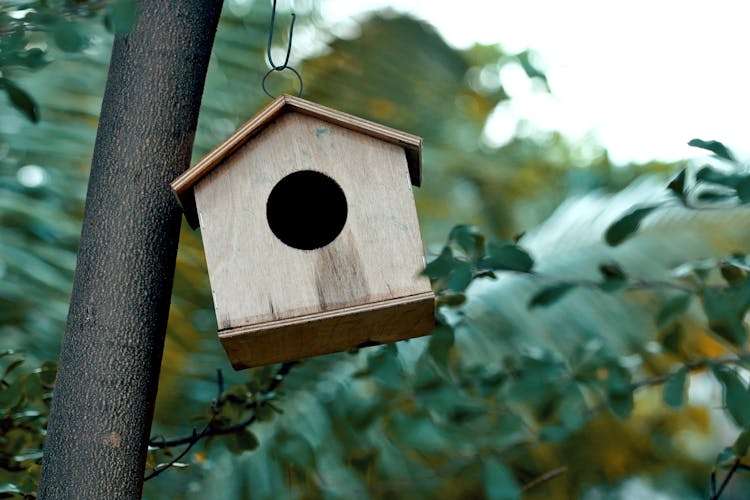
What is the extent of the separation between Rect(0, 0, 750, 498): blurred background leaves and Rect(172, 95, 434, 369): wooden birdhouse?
0.24 feet

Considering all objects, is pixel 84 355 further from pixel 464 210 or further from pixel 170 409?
pixel 464 210

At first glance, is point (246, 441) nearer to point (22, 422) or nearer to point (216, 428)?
point (216, 428)

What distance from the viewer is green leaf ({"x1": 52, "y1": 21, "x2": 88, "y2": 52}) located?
2.92ft

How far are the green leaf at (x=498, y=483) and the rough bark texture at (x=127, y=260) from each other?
459 millimetres

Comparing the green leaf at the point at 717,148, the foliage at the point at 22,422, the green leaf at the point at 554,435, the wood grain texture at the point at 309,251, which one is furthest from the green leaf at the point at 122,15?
the green leaf at the point at 554,435

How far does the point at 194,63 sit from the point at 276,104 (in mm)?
117

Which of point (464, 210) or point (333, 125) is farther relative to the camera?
point (464, 210)

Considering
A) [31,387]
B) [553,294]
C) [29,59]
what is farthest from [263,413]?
[29,59]

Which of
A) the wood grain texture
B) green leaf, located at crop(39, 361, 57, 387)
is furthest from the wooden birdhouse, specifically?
green leaf, located at crop(39, 361, 57, 387)

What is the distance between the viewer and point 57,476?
0.99 meters

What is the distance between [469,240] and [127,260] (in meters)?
0.47

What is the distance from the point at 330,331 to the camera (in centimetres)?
117

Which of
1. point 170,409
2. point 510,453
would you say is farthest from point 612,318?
point 510,453

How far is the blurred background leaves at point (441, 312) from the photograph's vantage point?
1.30 meters
